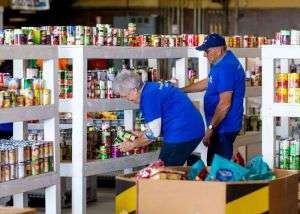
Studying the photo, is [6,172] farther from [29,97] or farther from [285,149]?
[285,149]

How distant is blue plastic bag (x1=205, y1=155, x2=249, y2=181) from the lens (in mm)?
7168

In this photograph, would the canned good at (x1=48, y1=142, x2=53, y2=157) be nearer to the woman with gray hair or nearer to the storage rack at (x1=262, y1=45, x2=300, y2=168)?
the woman with gray hair

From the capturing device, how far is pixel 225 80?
981cm

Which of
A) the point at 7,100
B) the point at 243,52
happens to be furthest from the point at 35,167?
the point at 243,52

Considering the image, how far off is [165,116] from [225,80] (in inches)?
52.8

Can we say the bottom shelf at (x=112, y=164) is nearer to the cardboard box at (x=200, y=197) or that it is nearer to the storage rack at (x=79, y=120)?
the storage rack at (x=79, y=120)

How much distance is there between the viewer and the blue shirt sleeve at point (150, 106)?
8.41 meters

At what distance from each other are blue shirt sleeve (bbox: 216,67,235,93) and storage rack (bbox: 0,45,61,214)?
161 centimetres

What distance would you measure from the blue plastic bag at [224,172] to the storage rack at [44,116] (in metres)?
2.22

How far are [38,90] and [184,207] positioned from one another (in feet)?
8.87

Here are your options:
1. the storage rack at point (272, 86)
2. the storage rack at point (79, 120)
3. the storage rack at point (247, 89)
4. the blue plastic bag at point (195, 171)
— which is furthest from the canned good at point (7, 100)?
the storage rack at point (247, 89)

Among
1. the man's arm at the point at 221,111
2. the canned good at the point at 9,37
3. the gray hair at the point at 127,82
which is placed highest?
the canned good at the point at 9,37

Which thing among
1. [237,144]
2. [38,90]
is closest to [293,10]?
[237,144]

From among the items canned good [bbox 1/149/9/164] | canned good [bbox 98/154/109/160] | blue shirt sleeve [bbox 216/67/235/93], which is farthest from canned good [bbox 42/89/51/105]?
blue shirt sleeve [bbox 216/67/235/93]
